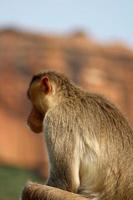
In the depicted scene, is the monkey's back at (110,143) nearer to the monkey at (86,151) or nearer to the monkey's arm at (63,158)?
the monkey at (86,151)

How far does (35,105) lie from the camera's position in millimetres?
7676

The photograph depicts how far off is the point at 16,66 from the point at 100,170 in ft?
93.4

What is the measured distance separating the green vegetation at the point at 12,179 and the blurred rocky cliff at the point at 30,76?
409mm

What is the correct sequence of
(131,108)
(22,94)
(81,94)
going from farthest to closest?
(131,108) → (22,94) → (81,94)

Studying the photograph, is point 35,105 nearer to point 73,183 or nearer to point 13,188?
point 73,183

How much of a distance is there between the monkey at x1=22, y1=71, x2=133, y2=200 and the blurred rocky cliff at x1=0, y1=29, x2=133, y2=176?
26.4m

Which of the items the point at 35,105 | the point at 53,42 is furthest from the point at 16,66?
the point at 35,105

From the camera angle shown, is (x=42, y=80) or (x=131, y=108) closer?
(x=42, y=80)

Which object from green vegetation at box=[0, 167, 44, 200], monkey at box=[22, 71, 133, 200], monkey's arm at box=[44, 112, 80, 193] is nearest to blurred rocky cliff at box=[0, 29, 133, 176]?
green vegetation at box=[0, 167, 44, 200]

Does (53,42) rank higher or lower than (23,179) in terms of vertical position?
higher

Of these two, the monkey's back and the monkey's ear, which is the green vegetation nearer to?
the monkey's ear

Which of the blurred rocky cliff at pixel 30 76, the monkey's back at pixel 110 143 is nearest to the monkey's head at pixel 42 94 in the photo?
the monkey's back at pixel 110 143

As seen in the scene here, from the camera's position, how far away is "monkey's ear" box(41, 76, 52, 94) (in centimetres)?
750

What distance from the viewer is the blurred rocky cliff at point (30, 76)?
34.6 meters
